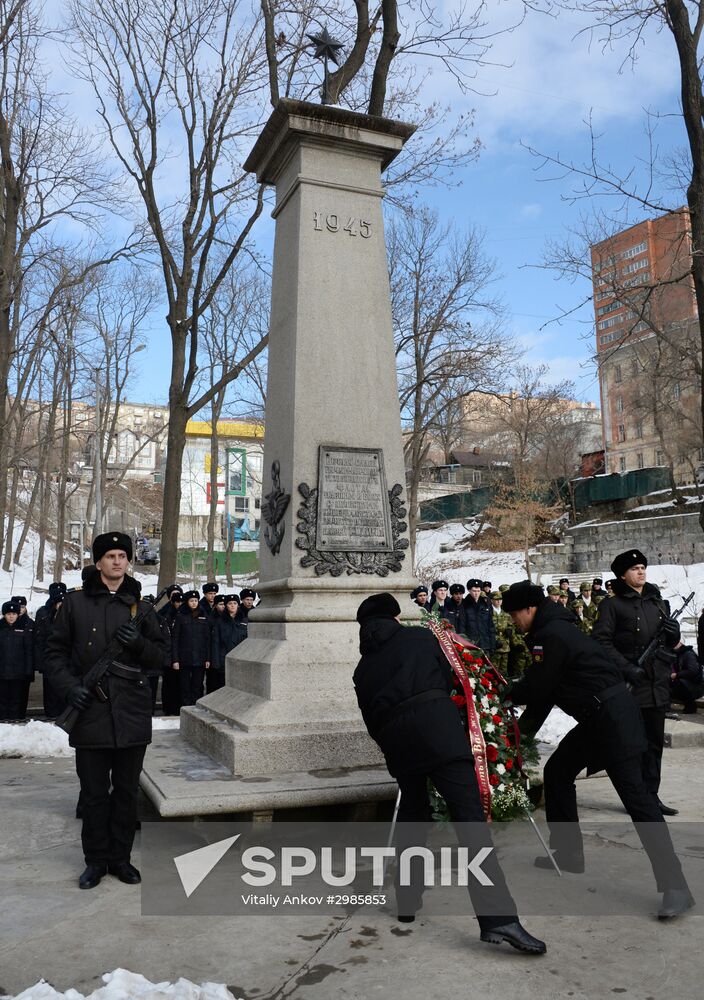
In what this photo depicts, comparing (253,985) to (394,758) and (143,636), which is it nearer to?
(394,758)

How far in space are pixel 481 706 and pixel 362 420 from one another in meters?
3.02

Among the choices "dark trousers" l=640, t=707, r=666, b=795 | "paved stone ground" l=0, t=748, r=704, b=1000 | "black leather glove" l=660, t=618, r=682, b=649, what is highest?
"black leather glove" l=660, t=618, r=682, b=649

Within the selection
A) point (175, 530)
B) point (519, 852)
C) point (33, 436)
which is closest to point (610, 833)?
point (519, 852)

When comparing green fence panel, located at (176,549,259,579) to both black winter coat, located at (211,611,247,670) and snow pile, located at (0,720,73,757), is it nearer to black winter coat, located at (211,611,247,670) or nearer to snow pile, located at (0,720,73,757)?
black winter coat, located at (211,611,247,670)

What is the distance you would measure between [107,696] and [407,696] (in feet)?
6.15

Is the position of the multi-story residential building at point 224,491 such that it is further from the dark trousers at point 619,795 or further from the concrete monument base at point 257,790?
the dark trousers at point 619,795

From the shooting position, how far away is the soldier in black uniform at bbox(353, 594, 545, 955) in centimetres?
365

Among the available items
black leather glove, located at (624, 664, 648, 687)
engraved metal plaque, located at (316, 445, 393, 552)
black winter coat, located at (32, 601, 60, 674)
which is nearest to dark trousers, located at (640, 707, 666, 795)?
black leather glove, located at (624, 664, 648, 687)

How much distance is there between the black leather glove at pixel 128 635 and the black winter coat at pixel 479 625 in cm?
1120

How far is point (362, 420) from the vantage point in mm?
7148

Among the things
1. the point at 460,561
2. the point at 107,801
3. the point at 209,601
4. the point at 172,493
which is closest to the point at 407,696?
the point at 107,801

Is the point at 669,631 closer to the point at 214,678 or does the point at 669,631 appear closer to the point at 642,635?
the point at 642,635

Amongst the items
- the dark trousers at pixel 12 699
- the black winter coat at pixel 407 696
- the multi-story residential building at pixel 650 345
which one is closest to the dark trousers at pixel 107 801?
the black winter coat at pixel 407 696

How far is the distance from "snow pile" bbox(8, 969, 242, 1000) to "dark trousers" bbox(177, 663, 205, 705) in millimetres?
10076
